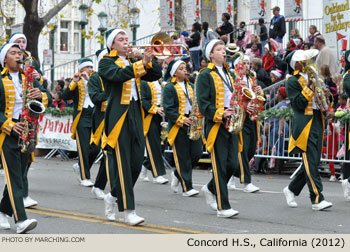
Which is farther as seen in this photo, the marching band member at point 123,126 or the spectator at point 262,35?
the spectator at point 262,35

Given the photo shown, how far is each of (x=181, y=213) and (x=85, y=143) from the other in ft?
11.9

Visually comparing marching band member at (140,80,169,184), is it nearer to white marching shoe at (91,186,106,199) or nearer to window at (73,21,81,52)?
white marching shoe at (91,186,106,199)

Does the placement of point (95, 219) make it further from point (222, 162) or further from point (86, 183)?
point (86, 183)

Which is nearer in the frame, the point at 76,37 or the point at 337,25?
the point at 337,25

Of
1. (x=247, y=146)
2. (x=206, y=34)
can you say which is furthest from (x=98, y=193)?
(x=206, y=34)

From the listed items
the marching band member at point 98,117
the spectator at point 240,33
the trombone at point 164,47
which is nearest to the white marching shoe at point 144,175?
the marching band member at point 98,117

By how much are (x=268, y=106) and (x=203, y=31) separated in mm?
5564

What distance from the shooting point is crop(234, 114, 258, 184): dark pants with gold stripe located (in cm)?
1267

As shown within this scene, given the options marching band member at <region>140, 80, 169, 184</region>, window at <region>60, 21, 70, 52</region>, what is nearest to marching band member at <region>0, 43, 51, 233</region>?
marching band member at <region>140, 80, 169, 184</region>

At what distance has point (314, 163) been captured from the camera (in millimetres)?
10227

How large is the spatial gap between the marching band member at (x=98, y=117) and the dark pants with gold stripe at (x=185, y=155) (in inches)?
47.0

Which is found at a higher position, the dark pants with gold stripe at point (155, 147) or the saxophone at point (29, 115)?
the saxophone at point (29, 115)

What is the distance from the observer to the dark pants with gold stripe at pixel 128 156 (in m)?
8.85

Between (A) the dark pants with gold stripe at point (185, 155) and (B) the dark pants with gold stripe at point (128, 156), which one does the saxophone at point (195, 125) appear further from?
(B) the dark pants with gold stripe at point (128, 156)
